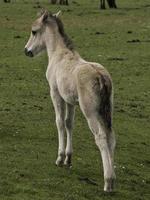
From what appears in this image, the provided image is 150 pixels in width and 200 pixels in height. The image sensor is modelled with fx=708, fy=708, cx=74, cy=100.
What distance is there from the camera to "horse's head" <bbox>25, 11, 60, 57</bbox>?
10.9 meters

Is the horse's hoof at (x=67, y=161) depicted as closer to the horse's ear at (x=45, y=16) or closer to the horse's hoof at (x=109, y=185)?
the horse's hoof at (x=109, y=185)

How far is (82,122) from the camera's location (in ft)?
48.9

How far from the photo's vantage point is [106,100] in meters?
9.12

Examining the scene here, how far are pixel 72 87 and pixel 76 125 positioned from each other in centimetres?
496

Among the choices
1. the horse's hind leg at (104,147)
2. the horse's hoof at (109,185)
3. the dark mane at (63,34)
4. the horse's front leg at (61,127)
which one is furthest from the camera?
the dark mane at (63,34)

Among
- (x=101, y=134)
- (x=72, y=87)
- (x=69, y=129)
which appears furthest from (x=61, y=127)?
(x=101, y=134)

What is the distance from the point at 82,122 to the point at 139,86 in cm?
515

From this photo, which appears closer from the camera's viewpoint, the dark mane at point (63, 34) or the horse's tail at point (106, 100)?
the horse's tail at point (106, 100)

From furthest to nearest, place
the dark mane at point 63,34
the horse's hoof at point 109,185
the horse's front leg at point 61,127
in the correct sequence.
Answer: the dark mane at point 63,34 < the horse's front leg at point 61,127 < the horse's hoof at point 109,185

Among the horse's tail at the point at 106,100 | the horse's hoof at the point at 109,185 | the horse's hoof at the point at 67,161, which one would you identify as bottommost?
the horse's hoof at the point at 67,161

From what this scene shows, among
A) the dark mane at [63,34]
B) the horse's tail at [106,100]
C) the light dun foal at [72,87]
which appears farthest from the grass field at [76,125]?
the dark mane at [63,34]

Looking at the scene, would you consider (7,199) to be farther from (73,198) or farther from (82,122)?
(82,122)

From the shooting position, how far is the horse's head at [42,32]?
35.8 ft

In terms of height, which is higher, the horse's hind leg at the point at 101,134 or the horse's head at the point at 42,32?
the horse's head at the point at 42,32
